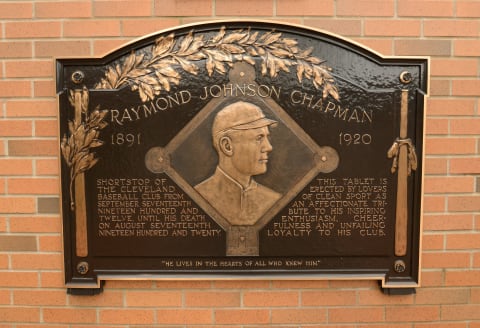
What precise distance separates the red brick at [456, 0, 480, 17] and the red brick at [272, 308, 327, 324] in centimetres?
174

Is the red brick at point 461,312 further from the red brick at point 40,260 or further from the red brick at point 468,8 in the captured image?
the red brick at point 40,260

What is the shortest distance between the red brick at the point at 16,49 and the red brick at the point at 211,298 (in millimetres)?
1532

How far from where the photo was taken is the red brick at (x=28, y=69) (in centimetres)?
193

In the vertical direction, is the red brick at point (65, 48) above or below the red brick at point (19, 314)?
above

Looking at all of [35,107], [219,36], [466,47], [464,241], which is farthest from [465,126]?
[35,107]

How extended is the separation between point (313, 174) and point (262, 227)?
1.26 ft

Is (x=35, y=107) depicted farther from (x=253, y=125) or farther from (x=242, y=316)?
(x=242, y=316)

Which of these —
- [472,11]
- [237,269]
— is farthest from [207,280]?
[472,11]

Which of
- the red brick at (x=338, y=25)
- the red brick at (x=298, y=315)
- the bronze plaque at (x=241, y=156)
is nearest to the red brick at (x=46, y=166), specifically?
the bronze plaque at (x=241, y=156)

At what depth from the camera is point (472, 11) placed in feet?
6.30

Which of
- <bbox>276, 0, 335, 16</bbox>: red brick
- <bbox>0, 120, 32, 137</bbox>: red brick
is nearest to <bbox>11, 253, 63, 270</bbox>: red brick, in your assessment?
<bbox>0, 120, 32, 137</bbox>: red brick

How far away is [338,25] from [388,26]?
26 centimetres

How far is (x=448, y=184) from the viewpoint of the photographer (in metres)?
1.97

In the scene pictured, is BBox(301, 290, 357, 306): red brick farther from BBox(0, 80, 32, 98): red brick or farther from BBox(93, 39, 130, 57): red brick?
BBox(0, 80, 32, 98): red brick
